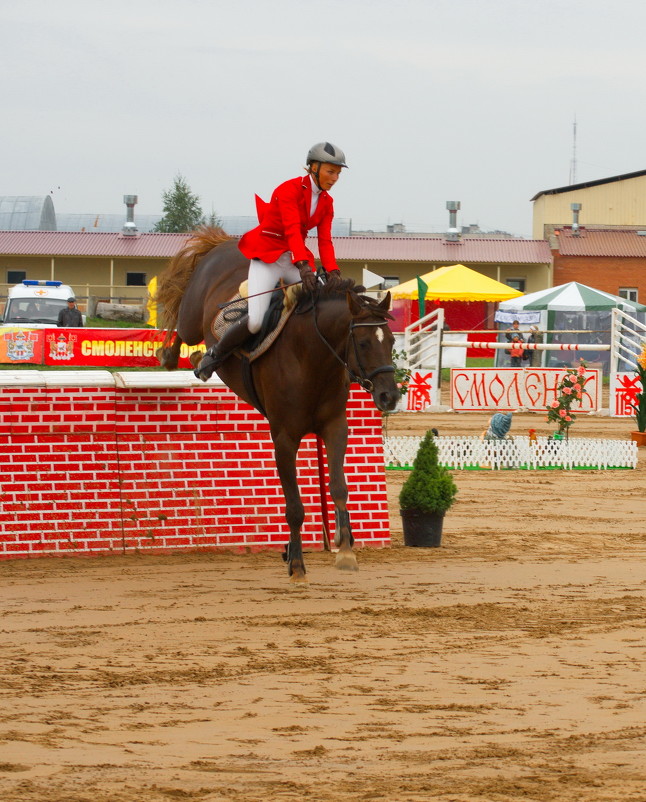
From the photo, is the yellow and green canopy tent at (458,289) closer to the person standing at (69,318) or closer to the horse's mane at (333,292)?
the person standing at (69,318)

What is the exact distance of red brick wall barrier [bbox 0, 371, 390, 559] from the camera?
9539 mm

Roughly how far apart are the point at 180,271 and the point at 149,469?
1721 millimetres

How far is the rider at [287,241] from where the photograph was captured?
842cm

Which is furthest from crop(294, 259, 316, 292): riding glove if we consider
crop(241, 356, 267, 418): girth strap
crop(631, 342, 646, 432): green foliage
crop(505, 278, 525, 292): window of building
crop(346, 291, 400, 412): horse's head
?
crop(505, 278, 525, 292): window of building

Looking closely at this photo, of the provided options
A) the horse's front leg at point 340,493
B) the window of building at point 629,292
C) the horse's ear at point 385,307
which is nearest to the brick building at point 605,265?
the window of building at point 629,292

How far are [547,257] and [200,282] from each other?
42.4 m

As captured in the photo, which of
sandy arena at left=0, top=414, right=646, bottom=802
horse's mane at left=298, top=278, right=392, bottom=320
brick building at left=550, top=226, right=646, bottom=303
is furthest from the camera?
brick building at left=550, top=226, right=646, bottom=303

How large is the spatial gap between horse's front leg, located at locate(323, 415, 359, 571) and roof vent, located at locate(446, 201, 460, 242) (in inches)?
1776

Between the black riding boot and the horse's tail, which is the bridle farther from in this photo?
the horse's tail

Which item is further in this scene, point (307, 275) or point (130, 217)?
point (130, 217)

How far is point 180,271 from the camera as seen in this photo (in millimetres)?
10352

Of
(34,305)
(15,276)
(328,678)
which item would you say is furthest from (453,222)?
(328,678)

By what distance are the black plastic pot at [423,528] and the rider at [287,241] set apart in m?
2.21

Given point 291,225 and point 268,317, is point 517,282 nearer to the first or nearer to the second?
point 268,317
